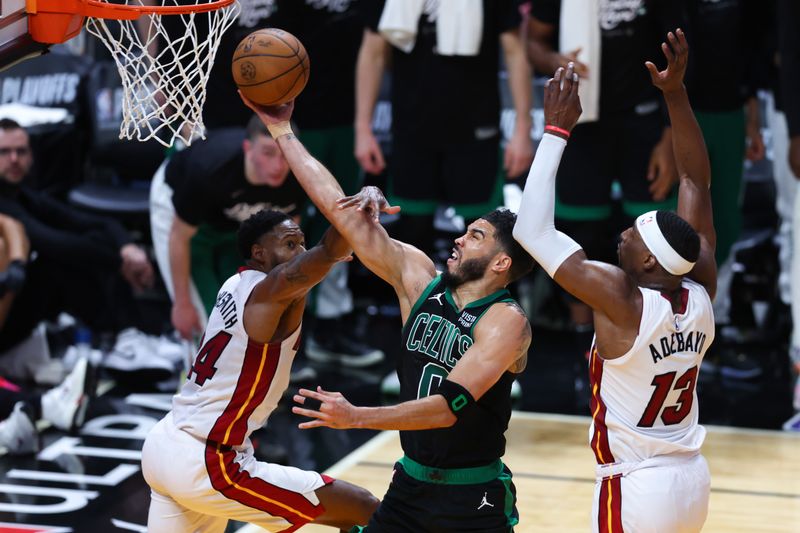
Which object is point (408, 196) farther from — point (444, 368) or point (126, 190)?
point (444, 368)

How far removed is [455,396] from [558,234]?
29.8 inches

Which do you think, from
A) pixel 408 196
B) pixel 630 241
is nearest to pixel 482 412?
pixel 630 241

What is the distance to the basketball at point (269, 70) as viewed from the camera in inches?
196

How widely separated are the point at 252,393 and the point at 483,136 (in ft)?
11.6

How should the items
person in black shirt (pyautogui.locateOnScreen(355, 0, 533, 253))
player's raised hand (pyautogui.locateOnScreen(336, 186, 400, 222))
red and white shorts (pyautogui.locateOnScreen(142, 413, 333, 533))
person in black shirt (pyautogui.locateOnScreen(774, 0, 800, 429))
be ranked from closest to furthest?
player's raised hand (pyautogui.locateOnScreen(336, 186, 400, 222)) → red and white shorts (pyautogui.locateOnScreen(142, 413, 333, 533)) → person in black shirt (pyautogui.locateOnScreen(774, 0, 800, 429)) → person in black shirt (pyautogui.locateOnScreen(355, 0, 533, 253))

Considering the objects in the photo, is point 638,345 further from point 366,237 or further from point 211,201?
point 211,201

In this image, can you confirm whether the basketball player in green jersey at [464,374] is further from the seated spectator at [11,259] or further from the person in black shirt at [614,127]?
the seated spectator at [11,259]

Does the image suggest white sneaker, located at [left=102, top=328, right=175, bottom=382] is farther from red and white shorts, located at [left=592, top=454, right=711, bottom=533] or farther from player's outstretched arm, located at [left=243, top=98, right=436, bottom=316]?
red and white shorts, located at [left=592, top=454, right=711, bottom=533]

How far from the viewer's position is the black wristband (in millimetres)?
4297

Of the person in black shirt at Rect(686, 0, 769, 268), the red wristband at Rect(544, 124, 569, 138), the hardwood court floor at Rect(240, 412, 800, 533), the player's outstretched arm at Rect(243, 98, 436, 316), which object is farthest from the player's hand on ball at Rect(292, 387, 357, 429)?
the person in black shirt at Rect(686, 0, 769, 268)

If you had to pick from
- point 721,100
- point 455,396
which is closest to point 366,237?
point 455,396

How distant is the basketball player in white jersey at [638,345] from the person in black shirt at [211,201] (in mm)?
2901

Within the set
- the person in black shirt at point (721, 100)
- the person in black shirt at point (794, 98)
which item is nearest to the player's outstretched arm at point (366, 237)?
the person in black shirt at point (794, 98)

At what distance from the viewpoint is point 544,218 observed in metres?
4.64
